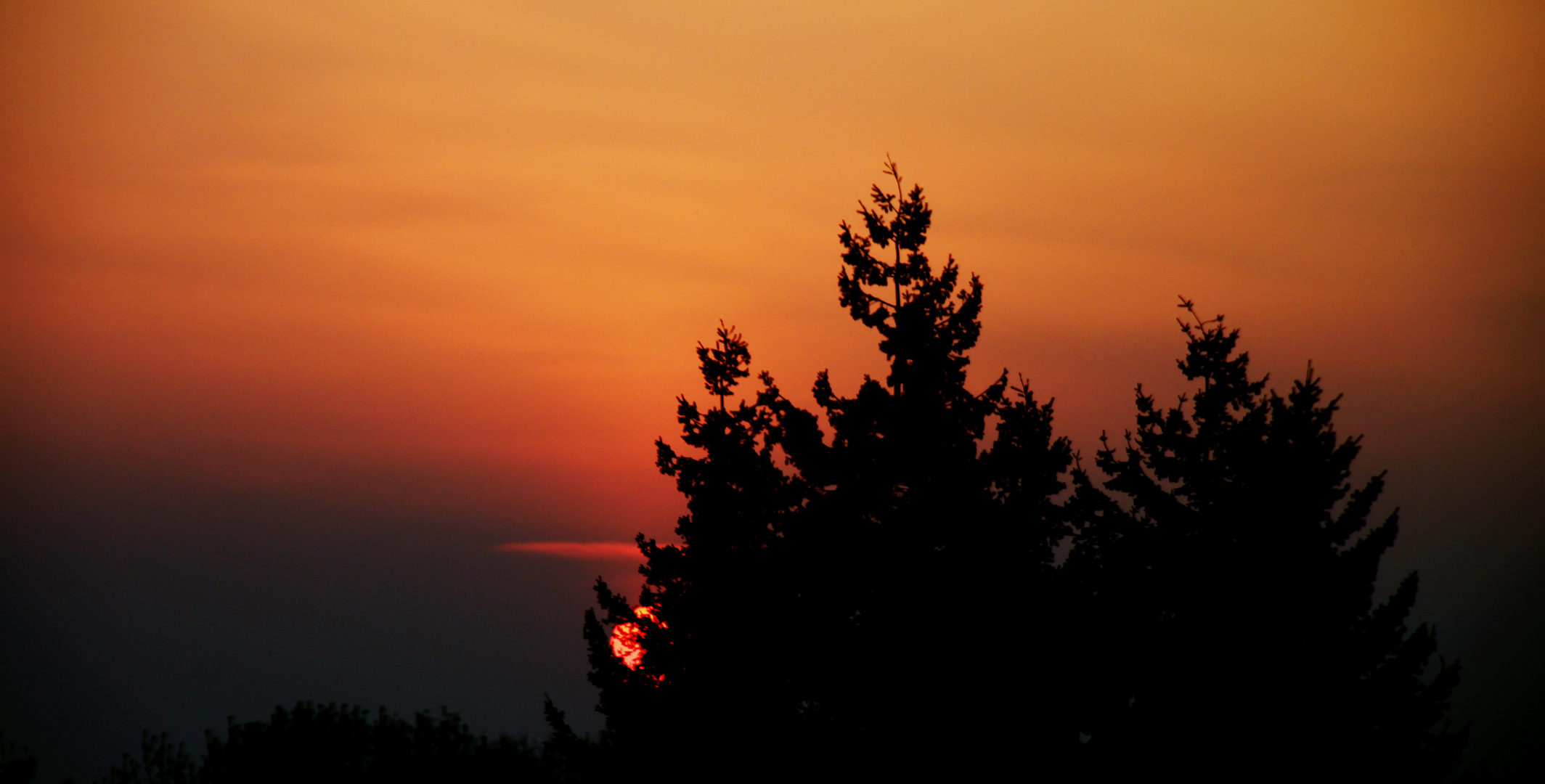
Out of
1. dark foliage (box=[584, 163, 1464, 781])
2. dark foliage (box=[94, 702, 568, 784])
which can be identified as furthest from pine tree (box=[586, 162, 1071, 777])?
dark foliage (box=[94, 702, 568, 784])

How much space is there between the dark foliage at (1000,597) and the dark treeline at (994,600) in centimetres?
7

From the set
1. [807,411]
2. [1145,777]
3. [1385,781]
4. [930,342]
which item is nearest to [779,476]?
[807,411]

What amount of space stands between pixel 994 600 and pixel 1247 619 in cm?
731

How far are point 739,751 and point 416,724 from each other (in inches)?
2205

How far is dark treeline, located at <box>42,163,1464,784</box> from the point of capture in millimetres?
30688

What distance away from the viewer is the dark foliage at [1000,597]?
3067 cm

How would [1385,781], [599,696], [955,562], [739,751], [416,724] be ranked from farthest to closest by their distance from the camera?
[416,724]
[599,696]
[739,751]
[1385,781]
[955,562]

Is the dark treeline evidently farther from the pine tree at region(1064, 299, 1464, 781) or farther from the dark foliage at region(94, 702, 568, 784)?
the dark foliage at region(94, 702, 568, 784)

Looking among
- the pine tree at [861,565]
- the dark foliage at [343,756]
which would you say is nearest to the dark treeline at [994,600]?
the pine tree at [861,565]

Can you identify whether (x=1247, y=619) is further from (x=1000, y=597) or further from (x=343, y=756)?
(x=343, y=756)

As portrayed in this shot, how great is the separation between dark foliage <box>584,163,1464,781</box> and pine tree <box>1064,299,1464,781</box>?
2.9 inches

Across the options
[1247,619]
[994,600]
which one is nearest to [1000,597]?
[994,600]

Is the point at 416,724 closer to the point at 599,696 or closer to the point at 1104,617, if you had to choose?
the point at 599,696

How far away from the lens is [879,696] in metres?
31.0
